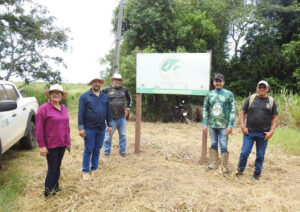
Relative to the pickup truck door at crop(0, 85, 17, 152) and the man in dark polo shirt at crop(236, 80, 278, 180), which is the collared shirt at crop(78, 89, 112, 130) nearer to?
the pickup truck door at crop(0, 85, 17, 152)

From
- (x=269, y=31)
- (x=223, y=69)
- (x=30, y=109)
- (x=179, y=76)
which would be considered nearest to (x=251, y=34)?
(x=269, y=31)

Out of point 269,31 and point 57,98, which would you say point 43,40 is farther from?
point 269,31

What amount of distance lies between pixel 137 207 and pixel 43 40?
41.0 ft

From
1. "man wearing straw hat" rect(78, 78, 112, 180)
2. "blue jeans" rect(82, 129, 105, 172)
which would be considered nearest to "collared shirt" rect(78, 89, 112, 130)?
"man wearing straw hat" rect(78, 78, 112, 180)

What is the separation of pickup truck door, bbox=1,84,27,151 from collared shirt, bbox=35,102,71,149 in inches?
45.5

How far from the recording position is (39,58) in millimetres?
13773

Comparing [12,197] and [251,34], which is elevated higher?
[251,34]

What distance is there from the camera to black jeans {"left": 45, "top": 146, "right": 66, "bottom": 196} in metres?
3.36

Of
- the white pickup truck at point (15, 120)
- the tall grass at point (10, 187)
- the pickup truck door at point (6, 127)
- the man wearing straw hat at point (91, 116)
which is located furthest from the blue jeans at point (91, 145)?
the pickup truck door at point (6, 127)

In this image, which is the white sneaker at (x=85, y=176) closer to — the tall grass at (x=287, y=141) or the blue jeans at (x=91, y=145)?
the blue jeans at (x=91, y=145)

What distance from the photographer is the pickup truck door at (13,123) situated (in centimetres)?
415

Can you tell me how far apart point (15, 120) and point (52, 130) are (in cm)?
169

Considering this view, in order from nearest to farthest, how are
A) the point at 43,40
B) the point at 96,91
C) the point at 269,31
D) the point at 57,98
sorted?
the point at 57,98, the point at 96,91, the point at 43,40, the point at 269,31

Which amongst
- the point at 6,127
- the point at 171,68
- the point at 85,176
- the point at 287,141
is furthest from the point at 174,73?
the point at 287,141
